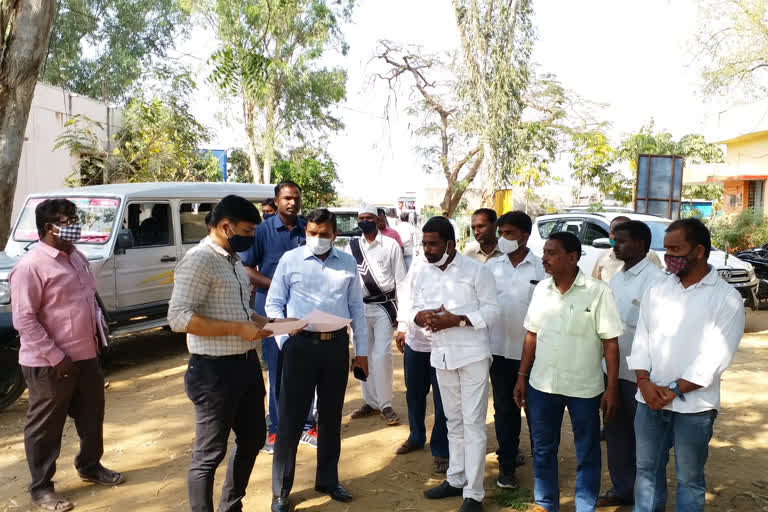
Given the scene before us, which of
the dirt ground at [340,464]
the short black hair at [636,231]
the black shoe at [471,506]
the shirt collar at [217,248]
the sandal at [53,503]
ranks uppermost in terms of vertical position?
the short black hair at [636,231]

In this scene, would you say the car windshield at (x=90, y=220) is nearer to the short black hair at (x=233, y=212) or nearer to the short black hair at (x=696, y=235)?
the short black hair at (x=233, y=212)

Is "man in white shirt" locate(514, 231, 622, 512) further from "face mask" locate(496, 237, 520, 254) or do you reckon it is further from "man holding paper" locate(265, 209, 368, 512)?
"man holding paper" locate(265, 209, 368, 512)

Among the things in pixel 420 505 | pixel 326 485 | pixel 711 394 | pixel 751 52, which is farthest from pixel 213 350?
pixel 751 52

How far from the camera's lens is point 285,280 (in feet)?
13.6

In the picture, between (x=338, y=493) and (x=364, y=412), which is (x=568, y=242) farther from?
(x=364, y=412)

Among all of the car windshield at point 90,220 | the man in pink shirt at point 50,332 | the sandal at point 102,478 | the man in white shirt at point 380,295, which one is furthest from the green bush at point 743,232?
the man in pink shirt at point 50,332

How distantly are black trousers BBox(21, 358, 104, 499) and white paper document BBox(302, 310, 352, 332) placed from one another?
1651mm

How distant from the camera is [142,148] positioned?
15.3 meters

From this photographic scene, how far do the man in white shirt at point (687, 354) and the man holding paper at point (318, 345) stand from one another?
1752 mm

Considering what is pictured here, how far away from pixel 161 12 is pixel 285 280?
28.4 meters

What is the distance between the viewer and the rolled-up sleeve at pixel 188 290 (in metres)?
3.19

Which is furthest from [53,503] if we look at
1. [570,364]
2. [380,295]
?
[570,364]

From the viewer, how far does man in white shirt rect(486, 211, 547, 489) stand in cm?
436

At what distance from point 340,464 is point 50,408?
80.8 inches
